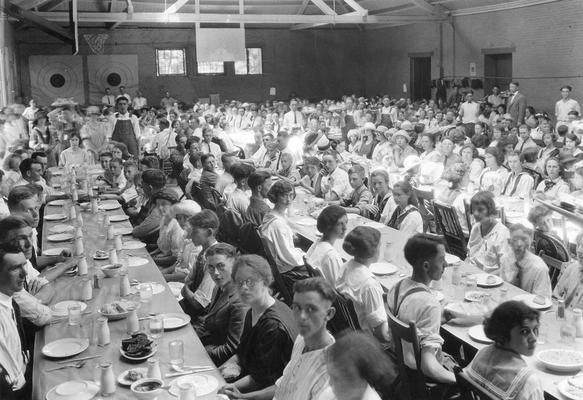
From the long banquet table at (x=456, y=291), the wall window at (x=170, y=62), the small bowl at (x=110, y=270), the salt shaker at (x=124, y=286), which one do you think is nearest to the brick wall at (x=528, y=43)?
the wall window at (x=170, y=62)

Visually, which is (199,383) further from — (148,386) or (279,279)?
(279,279)

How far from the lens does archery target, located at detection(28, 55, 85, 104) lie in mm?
21484

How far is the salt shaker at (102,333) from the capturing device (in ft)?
11.4

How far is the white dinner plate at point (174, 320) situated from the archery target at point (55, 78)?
19.7m

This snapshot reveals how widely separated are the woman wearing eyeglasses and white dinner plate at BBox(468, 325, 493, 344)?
122 cm

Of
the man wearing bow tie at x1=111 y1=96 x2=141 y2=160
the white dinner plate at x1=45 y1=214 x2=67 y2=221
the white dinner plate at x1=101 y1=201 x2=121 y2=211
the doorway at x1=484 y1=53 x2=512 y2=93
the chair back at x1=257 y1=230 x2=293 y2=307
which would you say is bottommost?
the chair back at x1=257 y1=230 x2=293 y2=307

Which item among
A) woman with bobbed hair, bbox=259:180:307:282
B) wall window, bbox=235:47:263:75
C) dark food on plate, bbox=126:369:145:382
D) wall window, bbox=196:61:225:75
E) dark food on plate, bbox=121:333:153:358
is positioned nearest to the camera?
dark food on plate, bbox=126:369:145:382

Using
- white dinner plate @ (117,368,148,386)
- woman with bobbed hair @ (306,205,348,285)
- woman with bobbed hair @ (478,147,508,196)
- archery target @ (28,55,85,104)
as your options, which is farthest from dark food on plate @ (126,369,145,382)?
archery target @ (28,55,85,104)

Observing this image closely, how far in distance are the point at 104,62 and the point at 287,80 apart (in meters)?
6.36

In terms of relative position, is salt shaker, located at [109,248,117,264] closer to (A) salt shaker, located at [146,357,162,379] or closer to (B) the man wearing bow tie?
(A) salt shaker, located at [146,357,162,379]

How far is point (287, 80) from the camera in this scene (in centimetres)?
2430

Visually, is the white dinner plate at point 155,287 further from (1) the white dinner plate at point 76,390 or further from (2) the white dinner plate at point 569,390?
(2) the white dinner plate at point 569,390

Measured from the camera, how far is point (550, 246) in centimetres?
481

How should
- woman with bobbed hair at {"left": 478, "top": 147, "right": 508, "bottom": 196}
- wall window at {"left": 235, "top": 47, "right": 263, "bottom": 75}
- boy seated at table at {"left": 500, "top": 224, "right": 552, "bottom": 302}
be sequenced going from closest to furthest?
boy seated at table at {"left": 500, "top": 224, "right": 552, "bottom": 302}, woman with bobbed hair at {"left": 478, "top": 147, "right": 508, "bottom": 196}, wall window at {"left": 235, "top": 47, "right": 263, "bottom": 75}
